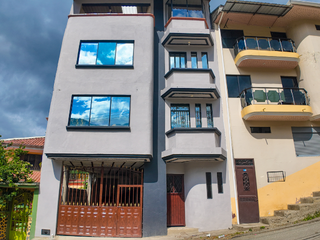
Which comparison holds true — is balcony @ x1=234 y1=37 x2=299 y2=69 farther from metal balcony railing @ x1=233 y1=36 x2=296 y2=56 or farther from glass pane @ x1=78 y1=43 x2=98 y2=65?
glass pane @ x1=78 y1=43 x2=98 y2=65

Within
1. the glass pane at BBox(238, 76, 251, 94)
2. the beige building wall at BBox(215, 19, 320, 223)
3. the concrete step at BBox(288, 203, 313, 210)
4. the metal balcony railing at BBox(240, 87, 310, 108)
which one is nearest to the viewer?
the concrete step at BBox(288, 203, 313, 210)

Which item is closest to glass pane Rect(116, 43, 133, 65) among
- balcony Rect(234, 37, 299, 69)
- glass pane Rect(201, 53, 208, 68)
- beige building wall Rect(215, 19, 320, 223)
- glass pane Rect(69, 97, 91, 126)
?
glass pane Rect(69, 97, 91, 126)

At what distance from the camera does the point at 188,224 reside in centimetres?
1041

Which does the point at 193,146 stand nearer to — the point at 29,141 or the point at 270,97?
the point at 270,97

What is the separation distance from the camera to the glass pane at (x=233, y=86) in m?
12.1

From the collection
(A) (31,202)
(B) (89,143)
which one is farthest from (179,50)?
(A) (31,202)

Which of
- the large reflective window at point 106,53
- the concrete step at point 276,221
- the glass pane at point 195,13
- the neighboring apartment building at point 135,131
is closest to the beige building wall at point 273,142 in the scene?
→ the neighboring apartment building at point 135,131

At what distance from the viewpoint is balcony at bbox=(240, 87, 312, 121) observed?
11016mm

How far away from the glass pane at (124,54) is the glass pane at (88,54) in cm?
122

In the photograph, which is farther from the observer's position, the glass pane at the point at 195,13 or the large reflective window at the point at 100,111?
the glass pane at the point at 195,13

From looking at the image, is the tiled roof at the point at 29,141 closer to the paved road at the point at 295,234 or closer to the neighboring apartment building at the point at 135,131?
the neighboring apartment building at the point at 135,131

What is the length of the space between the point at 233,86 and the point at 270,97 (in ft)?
6.65

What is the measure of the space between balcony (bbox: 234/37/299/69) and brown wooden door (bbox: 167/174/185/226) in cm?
752

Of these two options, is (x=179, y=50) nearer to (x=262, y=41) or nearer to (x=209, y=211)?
(x=262, y=41)
